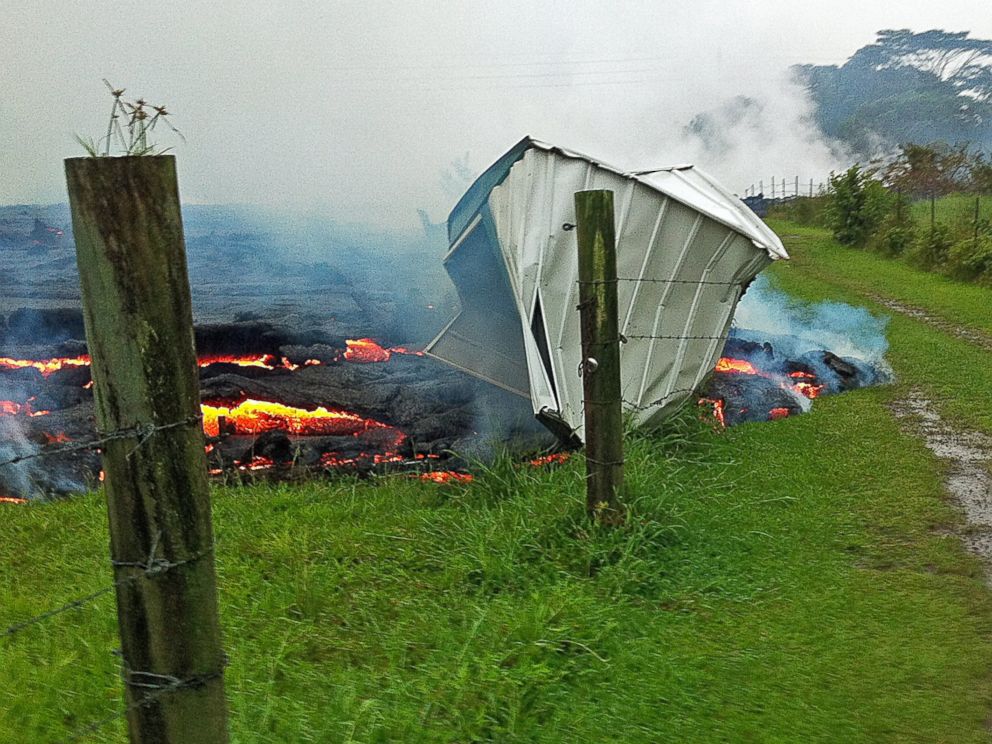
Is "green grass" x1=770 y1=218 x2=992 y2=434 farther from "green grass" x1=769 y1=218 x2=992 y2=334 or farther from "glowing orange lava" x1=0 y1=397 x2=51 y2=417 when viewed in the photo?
"glowing orange lava" x1=0 y1=397 x2=51 y2=417

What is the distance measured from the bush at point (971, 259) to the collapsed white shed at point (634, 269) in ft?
31.1

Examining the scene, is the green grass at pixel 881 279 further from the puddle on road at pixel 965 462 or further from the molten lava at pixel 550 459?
the molten lava at pixel 550 459

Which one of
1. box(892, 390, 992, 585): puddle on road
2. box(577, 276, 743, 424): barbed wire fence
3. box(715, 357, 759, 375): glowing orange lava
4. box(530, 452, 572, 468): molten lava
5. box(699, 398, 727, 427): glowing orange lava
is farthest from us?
box(715, 357, 759, 375): glowing orange lava

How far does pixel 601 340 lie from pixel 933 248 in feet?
49.9

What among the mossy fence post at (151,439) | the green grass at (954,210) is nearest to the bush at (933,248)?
the green grass at (954,210)

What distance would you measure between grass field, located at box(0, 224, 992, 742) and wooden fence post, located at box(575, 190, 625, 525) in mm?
346

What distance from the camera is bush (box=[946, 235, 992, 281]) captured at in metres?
15.7

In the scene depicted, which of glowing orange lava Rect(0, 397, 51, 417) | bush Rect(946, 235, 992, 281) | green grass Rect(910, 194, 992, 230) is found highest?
green grass Rect(910, 194, 992, 230)

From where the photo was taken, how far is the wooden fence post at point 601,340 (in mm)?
4801

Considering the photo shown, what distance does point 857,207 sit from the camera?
2211cm

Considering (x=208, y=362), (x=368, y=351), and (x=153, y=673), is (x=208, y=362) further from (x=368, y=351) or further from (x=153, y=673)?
(x=153, y=673)

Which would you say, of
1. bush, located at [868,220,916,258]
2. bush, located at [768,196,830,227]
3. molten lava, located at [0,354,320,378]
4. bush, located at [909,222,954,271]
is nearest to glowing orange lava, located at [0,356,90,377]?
molten lava, located at [0,354,320,378]

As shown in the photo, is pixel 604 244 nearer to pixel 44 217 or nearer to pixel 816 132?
pixel 44 217

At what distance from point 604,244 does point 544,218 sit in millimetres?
2769
